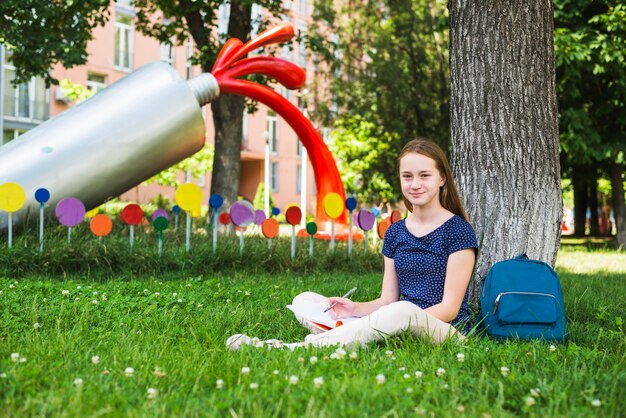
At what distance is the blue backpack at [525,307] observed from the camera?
3268 millimetres

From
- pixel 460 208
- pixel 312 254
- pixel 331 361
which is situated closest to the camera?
pixel 331 361

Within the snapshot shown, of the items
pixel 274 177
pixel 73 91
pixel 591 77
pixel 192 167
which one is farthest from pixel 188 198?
pixel 274 177

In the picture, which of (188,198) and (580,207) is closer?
(188,198)

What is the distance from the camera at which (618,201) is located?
1395 centimetres

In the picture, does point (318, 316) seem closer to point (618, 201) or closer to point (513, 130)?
point (513, 130)

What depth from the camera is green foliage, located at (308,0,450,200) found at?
16.1 meters

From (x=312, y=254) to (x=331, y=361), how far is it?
4.38 meters

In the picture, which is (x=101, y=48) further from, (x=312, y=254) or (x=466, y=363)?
(x=466, y=363)

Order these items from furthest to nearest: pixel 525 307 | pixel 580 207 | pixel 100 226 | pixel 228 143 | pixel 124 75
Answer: pixel 124 75
pixel 580 207
pixel 228 143
pixel 100 226
pixel 525 307

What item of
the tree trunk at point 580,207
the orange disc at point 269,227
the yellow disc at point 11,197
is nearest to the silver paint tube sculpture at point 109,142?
the yellow disc at point 11,197

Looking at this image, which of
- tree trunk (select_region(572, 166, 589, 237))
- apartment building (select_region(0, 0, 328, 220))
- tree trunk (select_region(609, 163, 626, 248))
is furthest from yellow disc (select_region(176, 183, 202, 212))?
tree trunk (select_region(572, 166, 589, 237))

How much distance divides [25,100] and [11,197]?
1916 cm

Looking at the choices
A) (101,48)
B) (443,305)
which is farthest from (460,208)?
(101,48)

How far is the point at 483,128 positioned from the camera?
433 cm
